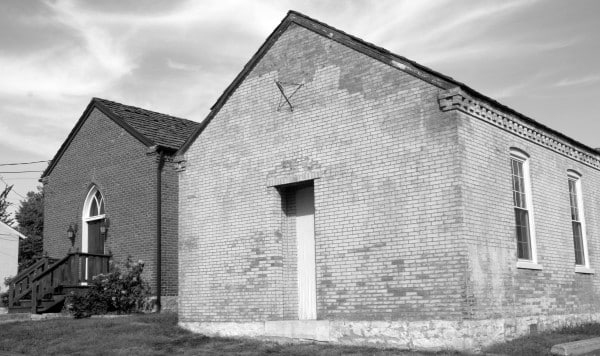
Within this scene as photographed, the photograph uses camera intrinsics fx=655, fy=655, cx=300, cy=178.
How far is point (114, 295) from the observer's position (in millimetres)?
18453

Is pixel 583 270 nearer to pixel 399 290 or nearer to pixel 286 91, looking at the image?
pixel 399 290

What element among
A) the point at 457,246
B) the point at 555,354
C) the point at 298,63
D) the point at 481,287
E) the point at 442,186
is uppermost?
the point at 298,63

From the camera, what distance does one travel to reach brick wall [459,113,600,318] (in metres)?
11.5

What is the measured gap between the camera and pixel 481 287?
37.0 feet

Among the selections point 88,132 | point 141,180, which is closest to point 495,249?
point 141,180

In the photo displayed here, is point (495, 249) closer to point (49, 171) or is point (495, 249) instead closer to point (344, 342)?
point (344, 342)

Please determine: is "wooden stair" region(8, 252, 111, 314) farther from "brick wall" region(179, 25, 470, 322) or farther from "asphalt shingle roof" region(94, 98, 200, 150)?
"brick wall" region(179, 25, 470, 322)

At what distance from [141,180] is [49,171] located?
19.1 feet

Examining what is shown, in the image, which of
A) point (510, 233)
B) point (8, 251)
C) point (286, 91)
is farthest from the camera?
point (8, 251)

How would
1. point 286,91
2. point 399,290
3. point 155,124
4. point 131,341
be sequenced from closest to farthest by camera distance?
point 399,290
point 131,341
point 286,91
point 155,124

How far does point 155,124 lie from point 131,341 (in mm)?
9858

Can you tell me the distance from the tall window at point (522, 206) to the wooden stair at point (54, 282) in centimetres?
1276

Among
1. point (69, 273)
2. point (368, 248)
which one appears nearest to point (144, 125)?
point (69, 273)

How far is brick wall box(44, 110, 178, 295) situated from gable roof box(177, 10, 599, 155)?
4223 mm
